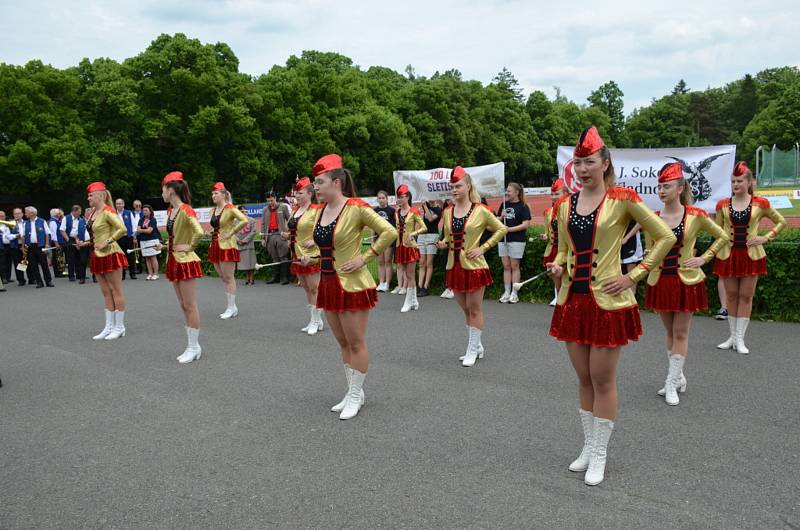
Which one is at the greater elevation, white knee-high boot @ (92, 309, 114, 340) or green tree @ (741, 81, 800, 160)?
green tree @ (741, 81, 800, 160)

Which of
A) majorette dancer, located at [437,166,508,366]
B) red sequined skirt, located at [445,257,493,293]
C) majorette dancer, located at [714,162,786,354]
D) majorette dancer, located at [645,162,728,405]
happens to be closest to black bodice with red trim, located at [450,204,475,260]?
majorette dancer, located at [437,166,508,366]

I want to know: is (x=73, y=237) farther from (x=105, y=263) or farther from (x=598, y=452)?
(x=598, y=452)

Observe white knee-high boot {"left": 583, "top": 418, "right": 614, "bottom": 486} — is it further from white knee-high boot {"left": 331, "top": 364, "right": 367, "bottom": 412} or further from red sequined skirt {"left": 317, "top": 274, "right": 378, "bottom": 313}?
white knee-high boot {"left": 331, "top": 364, "right": 367, "bottom": 412}

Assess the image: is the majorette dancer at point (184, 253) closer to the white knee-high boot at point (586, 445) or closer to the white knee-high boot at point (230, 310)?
the white knee-high boot at point (230, 310)

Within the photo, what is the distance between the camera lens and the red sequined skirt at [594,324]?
378 cm

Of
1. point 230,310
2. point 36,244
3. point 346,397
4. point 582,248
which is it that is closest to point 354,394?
point 346,397

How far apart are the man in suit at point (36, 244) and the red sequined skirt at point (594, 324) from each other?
1609 centimetres

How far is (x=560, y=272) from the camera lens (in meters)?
3.99

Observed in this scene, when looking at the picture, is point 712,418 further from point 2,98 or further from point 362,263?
point 2,98

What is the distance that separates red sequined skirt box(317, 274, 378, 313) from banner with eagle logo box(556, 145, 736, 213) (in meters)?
5.45

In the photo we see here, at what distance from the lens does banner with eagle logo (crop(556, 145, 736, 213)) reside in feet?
31.6

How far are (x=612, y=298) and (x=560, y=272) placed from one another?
354 mm

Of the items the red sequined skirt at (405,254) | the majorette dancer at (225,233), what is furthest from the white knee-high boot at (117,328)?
the red sequined skirt at (405,254)

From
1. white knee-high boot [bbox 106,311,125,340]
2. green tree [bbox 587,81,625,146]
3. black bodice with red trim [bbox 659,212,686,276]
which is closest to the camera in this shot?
black bodice with red trim [bbox 659,212,686,276]
